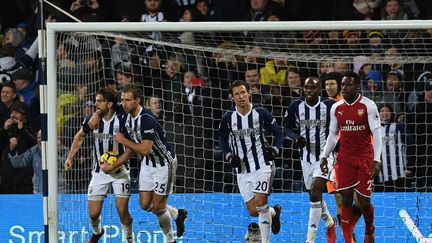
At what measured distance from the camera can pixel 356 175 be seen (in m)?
12.2

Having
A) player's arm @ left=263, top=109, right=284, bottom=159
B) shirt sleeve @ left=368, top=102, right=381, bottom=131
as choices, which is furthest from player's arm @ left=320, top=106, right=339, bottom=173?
player's arm @ left=263, top=109, right=284, bottom=159

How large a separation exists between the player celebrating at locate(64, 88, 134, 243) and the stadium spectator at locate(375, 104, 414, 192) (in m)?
3.05

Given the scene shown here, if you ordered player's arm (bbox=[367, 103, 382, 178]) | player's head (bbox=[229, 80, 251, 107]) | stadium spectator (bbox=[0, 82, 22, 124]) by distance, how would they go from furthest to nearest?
stadium spectator (bbox=[0, 82, 22, 124]), player's head (bbox=[229, 80, 251, 107]), player's arm (bbox=[367, 103, 382, 178])

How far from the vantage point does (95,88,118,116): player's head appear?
13.1 m

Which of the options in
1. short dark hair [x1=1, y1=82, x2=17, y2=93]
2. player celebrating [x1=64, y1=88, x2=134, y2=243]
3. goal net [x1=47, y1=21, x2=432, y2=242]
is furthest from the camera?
short dark hair [x1=1, y1=82, x2=17, y2=93]

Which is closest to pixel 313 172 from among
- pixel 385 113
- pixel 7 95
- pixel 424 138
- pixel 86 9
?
pixel 385 113

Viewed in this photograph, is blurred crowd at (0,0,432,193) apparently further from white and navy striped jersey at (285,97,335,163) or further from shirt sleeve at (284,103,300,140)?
shirt sleeve at (284,103,300,140)

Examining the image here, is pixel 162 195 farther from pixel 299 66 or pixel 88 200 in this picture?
pixel 299 66

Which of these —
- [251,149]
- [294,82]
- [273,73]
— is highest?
[273,73]

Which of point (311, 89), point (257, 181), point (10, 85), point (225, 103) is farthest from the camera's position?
point (10, 85)

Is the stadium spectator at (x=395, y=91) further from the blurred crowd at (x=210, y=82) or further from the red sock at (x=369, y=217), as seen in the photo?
the red sock at (x=369, y=217)

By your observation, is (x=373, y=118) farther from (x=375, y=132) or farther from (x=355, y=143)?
(x=355, y=143)

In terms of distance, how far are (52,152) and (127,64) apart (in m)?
3.70

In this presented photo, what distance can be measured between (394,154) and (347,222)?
221 centimetres
